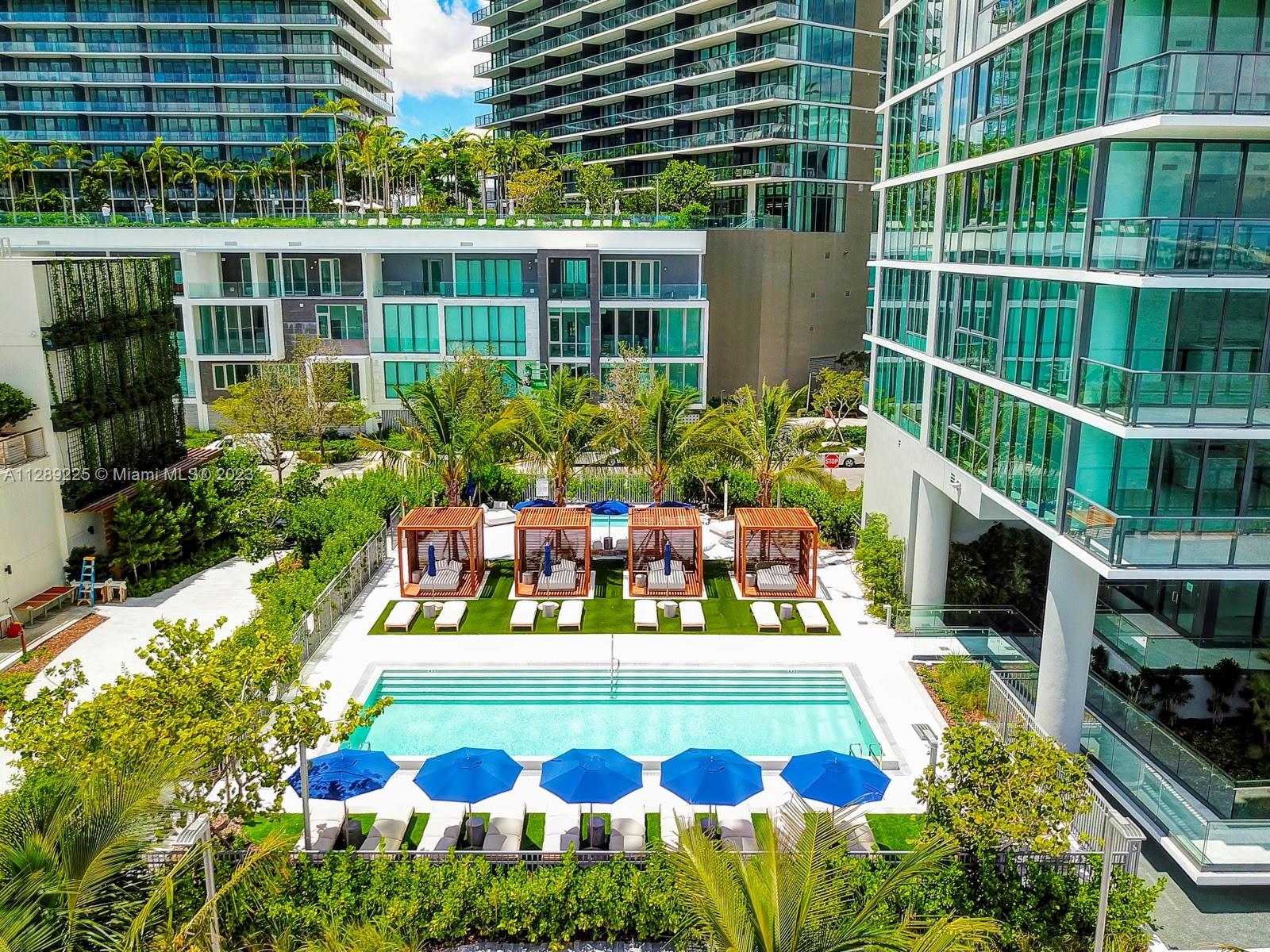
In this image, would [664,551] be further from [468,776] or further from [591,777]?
[468,776]

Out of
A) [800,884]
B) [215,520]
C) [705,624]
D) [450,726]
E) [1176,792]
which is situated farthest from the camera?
[215,520]

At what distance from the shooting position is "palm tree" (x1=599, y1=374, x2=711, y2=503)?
2719cm

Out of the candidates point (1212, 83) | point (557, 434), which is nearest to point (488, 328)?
point (557, 434)

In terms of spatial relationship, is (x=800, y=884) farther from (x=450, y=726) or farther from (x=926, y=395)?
(x=926, y=395)

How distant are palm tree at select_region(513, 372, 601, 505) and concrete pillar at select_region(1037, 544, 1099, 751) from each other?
15.4 metres

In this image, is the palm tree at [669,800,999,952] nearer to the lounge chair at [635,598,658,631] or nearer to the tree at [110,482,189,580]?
the lounge chair at [635,598,658,631]

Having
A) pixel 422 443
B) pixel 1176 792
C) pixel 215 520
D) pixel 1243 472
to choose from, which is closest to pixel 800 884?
pixel 1176 792

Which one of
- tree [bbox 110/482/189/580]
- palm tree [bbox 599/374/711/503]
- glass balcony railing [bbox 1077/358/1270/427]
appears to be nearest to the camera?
glass balcony railing [bbox 1077/358/1270/427]

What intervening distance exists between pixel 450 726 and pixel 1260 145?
1707 cm

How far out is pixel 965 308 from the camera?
64.1 feet

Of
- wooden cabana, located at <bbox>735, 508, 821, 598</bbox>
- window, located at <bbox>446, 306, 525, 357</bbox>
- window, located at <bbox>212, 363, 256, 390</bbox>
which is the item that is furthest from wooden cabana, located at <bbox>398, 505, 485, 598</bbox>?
window, located at <bbox>212, 363, 256, 390</bbox>

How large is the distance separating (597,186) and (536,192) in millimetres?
3975

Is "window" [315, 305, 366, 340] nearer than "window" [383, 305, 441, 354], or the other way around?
"window" [383, 305, 441, 354]

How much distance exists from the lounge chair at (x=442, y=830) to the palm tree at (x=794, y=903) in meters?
5.15
